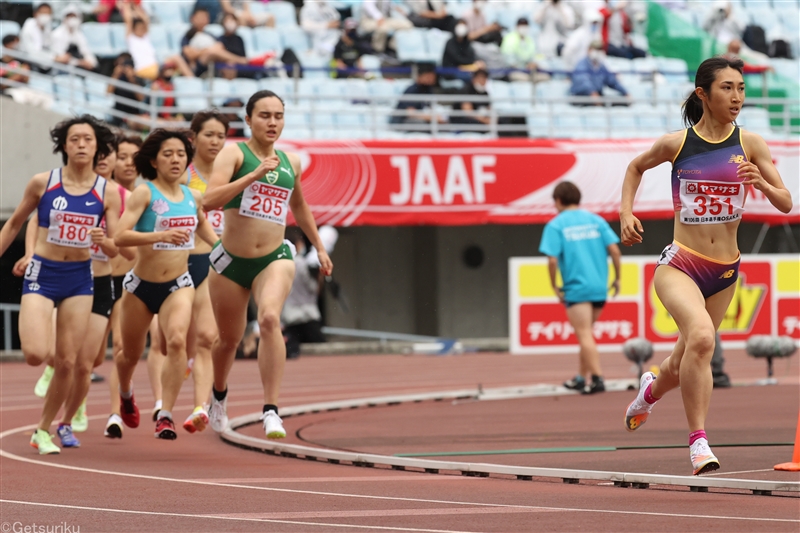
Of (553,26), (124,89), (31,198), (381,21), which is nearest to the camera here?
(31,198)

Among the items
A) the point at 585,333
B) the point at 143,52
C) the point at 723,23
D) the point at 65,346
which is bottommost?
the point at 585,333

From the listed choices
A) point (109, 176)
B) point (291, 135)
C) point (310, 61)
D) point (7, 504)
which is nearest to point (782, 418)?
point (109, 176)

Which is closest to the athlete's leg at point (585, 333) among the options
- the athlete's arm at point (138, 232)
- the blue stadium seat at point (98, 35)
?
the athlete's arm at point (138, 232)

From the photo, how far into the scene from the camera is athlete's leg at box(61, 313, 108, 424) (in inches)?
418

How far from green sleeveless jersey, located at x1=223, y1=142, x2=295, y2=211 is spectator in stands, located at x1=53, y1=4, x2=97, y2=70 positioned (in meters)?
14.8

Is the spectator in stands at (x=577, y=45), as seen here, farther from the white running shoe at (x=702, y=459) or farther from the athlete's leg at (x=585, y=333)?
the white running shoe at (x=702, y=459)

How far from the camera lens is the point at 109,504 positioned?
24.3ft

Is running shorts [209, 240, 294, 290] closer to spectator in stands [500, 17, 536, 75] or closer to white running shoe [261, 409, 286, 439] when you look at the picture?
white running shoe [261, 409, 286, 439]

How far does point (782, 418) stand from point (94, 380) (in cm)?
978

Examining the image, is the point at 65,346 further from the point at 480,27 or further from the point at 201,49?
the point at 480,27

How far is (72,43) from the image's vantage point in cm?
2402

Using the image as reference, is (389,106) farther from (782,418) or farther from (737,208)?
(737,208)

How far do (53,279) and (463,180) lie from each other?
47.3 ft

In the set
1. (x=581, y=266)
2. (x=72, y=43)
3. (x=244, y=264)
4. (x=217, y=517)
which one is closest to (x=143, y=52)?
(x=72, y=43)
